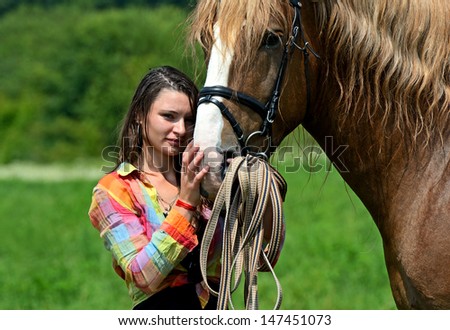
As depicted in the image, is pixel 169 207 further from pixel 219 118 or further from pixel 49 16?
pixel 49 16

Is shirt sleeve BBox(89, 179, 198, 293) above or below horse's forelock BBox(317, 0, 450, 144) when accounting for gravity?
below

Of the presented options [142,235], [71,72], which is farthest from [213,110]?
[71,72]

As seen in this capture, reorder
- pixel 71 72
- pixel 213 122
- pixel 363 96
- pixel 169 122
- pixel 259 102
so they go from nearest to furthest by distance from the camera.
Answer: pixel 213 122
pixel 259 102
pixel 363 96
pixel 169 122
pixel 71 72

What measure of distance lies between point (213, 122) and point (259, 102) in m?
0.24

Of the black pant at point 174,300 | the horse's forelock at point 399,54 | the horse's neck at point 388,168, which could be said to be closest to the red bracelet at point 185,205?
the black pant at point 174,300

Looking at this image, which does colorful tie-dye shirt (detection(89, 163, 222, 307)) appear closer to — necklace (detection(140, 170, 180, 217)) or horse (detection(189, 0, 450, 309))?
necklace (detection(140, 170, 180, 217))

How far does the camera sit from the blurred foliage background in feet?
149

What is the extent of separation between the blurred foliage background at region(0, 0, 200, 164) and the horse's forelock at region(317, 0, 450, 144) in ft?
134

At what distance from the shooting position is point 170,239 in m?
3.06

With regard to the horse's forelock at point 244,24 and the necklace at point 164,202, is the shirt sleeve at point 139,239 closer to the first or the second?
the necklace at point 164,202

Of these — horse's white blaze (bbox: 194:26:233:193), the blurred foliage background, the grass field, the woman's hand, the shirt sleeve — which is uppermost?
horse's white blaze (bbox: 194:26:233:193)

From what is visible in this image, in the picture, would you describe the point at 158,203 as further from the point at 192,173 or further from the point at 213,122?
the point at 213,122

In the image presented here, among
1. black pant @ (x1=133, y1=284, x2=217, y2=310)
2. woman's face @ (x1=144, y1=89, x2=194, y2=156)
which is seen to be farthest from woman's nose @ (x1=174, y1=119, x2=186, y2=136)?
black pant @ (x1=133, y1=284, x2=217, y2=310)

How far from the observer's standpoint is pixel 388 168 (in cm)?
323
